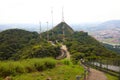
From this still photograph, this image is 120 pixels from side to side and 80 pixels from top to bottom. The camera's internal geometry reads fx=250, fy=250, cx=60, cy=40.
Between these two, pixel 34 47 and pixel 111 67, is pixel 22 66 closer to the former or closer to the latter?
pixel 111 67

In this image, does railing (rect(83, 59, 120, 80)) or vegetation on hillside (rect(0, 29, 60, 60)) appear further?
vegetation on hillside (rect(0, 29, 60, 60))

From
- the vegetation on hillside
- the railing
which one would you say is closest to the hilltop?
the vegetation on hillside

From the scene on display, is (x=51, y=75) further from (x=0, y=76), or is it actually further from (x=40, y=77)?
(x=0, y=76)

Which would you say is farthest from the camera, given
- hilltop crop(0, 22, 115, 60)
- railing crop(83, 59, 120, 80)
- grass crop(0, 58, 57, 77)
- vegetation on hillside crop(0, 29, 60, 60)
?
hilltop crop(0, 22, 115, 60)

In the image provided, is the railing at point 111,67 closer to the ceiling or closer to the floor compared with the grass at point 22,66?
closer to the floor

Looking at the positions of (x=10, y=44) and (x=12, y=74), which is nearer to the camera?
(x=12, y=74)

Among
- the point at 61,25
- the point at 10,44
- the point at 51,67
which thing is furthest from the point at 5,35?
the point at 51,67

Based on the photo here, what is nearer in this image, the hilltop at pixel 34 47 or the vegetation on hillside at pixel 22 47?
the vegetation on hillside at pixel 22 47

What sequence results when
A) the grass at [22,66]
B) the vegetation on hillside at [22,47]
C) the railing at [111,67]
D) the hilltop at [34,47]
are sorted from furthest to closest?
the hilltop at [34,47], the vegetation on hillside at [22,47], the railing at [111,67], the grass at [22,66]

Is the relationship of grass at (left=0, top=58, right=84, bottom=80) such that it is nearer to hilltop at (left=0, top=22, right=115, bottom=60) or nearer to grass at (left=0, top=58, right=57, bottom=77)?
grass at (left=0, top=58, right=57, bottom=77)

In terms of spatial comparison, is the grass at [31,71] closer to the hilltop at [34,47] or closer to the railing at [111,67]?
the railing at [111,67]

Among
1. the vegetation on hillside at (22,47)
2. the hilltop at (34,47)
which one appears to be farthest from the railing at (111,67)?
the vegetation on hillside at (22,47)
